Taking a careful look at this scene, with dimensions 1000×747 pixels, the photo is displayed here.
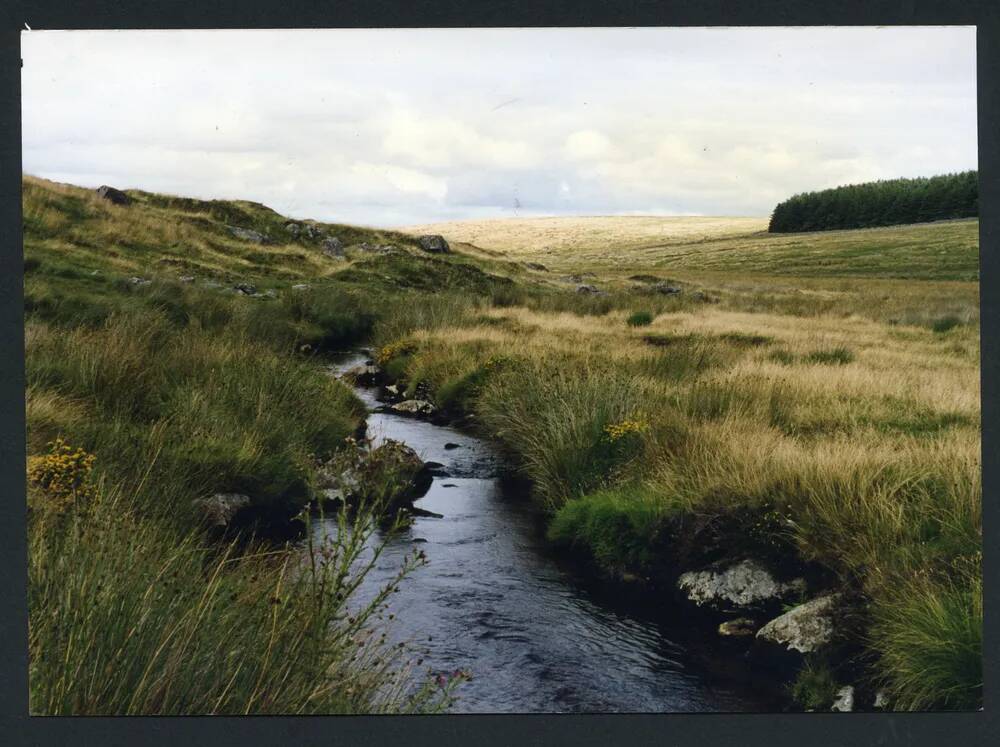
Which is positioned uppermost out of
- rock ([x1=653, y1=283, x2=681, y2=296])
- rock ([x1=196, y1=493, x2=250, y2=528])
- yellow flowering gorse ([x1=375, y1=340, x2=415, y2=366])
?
rock ([x1=653, y1=283, x2=681, y2=296])

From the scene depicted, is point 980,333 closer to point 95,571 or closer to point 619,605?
point 619,605

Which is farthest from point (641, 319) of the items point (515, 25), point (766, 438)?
point (515, 25)

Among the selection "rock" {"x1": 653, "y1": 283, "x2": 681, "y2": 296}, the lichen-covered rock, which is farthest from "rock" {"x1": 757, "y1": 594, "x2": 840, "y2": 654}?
"rock" {"x1": 653, "y1": 283, "x2": 681, "y2": 296}

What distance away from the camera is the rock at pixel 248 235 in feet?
26.3

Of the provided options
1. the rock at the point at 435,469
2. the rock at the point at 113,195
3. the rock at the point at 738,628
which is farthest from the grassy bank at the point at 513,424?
the rock at the point at 435,469

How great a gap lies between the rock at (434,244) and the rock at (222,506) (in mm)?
2552

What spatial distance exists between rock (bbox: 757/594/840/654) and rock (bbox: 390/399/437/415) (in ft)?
13.8

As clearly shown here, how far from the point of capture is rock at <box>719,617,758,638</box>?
14.6 feet

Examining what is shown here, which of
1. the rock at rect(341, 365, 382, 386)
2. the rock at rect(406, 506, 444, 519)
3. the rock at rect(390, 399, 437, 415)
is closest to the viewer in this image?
the rock at rect(406, 506, 444, 519)

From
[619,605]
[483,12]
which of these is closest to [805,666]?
[619,605]

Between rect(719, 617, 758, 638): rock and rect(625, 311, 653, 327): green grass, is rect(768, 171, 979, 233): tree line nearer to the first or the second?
rect(625, 311, 653, 327): green grass

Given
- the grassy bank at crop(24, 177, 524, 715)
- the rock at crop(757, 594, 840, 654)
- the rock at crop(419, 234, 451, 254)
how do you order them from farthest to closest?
the rock at crop(419, 234, 451, 254)
the rock at crop(757, 594, 840, 654)
the grassy bank at crop(24, 177, 524, 715)

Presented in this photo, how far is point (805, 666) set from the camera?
4.14 metres

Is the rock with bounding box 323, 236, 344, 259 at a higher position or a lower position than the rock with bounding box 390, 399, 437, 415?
higher
